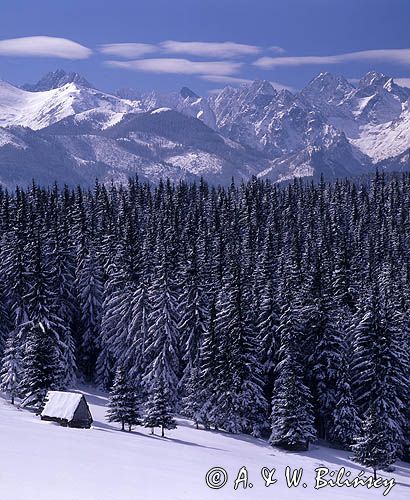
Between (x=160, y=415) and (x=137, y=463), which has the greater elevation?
(x=160, y=415)

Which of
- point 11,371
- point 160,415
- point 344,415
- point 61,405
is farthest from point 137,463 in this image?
point 344,415

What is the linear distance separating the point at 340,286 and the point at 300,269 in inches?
201

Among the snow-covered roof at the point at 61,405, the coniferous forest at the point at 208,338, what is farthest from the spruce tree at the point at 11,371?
the snow-covered roof at the point at 61,405

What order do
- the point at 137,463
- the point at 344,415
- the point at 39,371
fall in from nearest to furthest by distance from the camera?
the point at 137,463 → the point at 39,371 → the point at 344,415

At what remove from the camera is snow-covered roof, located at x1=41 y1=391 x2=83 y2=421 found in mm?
51219

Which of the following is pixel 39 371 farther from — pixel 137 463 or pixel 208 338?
pixel 137 463

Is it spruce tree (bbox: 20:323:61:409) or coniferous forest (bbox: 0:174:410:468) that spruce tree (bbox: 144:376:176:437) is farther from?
spruce tree (bbox: 20:323:61:409)

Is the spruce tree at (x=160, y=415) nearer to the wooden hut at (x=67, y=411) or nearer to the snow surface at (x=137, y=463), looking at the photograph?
the snow surface at (x=137, y=463)

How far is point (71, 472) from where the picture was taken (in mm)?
31734

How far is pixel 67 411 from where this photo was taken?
5119 cm

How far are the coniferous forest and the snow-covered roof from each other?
4735 millimetres

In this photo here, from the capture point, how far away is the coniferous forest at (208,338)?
59.8m

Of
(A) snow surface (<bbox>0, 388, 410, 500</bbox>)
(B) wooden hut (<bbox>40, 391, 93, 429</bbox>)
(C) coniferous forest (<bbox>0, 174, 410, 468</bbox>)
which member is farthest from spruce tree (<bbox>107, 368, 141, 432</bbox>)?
(B) wooden hut (<bbox>40, 391, 93, 429</bbox>)

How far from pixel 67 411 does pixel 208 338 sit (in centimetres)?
1873
